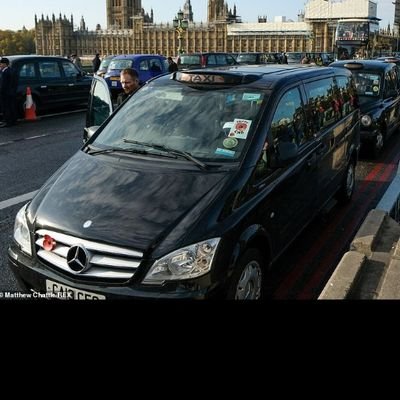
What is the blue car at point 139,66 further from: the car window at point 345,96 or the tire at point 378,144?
the car window at point 345,96

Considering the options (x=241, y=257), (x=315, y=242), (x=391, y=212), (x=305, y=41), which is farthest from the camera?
(x=305, y=41)

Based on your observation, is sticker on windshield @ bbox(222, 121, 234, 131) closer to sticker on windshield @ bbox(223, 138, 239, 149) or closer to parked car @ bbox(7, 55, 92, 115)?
sticker on windshield @ bbox(223, 138, 239, 149)

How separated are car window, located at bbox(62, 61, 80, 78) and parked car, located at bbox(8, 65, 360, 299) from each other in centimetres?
1179

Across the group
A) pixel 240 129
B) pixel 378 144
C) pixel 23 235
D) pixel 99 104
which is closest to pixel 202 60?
pixel 378 144

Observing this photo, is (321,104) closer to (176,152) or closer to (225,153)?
(225,153)

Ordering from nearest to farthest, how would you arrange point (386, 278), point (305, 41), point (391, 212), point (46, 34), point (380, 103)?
point (386, 278) → point (391, 212) → point (380, 103) → point (305, 41) → point (46, 34)

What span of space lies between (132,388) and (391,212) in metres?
5.03

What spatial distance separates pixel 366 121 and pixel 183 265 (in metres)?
7.09

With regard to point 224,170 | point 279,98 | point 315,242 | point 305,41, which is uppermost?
point 305,41

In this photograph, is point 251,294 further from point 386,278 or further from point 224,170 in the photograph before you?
point 386,278

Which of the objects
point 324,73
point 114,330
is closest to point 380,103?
point 324,73

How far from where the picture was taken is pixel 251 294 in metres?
3.38

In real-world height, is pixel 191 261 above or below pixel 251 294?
above

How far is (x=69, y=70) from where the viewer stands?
613 inches
